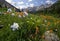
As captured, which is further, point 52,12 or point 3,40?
point 52,12

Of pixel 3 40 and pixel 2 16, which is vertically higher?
pixel 2 16

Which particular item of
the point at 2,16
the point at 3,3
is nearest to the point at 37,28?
the point at 2,16

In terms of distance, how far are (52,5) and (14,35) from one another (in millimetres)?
12878

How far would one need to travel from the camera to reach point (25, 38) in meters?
8.01

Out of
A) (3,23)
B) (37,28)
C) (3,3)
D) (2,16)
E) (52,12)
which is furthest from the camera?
(52,12)

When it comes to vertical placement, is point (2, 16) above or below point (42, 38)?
above

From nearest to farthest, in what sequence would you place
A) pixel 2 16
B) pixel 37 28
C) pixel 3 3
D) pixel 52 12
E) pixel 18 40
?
1. pixel 18 40
2. pixel 37 28
3. pixel 2 16
4. pixel 3 3
5. pixel 52 12

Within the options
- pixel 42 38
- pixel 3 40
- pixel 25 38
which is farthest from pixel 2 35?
pixel 42 38

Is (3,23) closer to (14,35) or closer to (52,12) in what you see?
(14,35)

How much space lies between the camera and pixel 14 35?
26.1 feet

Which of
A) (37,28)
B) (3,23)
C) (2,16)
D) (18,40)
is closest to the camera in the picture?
(18,40)

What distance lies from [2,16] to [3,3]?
7425 mm

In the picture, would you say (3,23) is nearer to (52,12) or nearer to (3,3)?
(3,3)

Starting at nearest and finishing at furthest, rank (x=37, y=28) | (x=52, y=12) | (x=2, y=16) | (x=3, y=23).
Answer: (x=37, y=28), (x=3, y=23), (x=2, y=16), (x=52, y=12)
